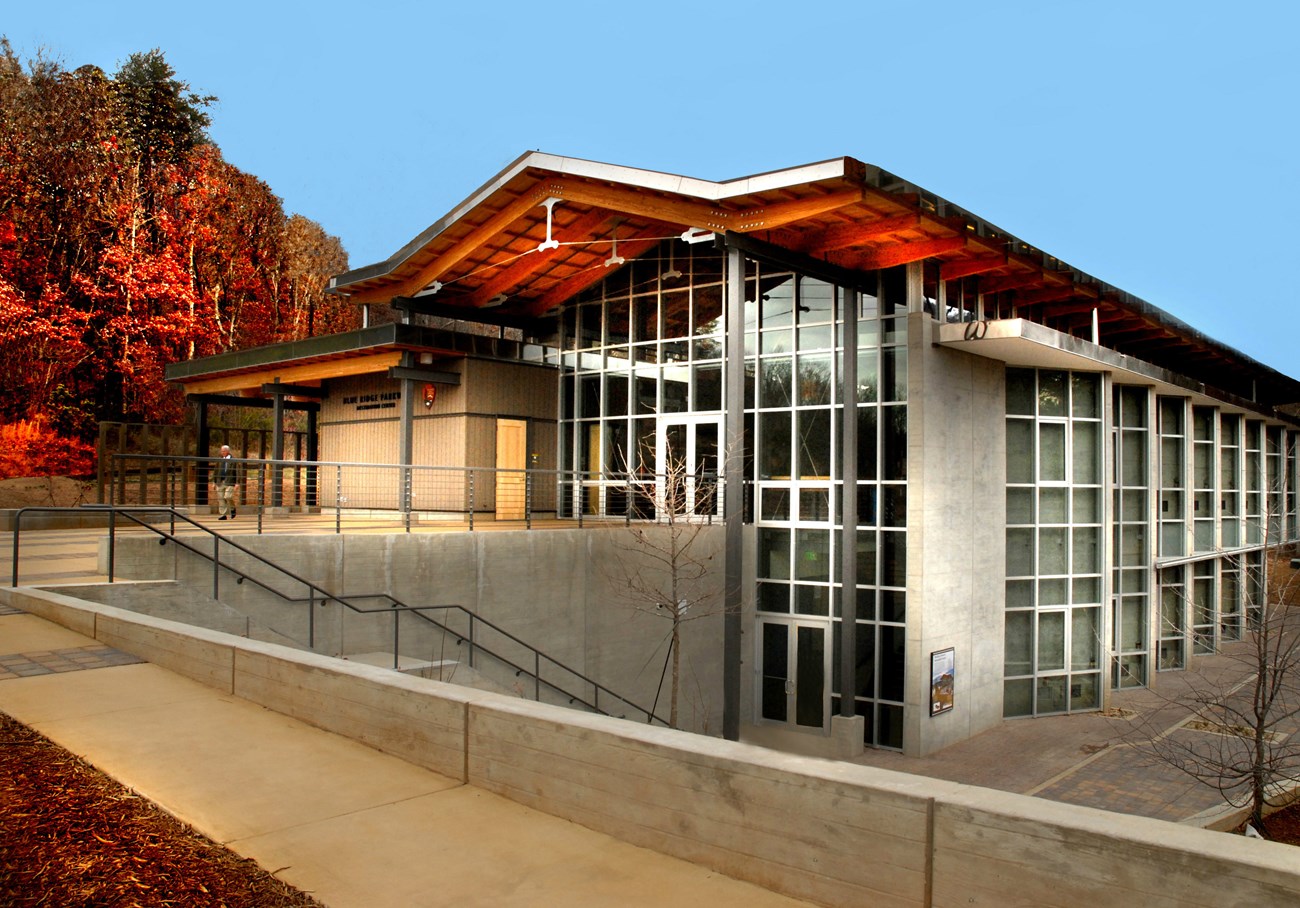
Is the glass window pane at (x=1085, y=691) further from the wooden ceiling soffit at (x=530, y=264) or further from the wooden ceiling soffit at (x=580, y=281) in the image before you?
the wooden ceiling soffit at (x=530, y=264)

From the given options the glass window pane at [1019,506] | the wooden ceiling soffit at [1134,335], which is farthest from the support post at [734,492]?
the wooden ceiling soffit at [1134,335]

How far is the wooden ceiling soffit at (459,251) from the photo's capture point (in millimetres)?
19203

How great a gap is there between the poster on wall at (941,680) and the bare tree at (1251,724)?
3375 mm

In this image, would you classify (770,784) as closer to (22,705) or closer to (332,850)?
(332,850)

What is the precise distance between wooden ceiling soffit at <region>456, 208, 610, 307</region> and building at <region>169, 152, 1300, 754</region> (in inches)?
2.8

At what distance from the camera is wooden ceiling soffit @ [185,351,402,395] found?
21.8 m

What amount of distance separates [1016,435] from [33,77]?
130 feet

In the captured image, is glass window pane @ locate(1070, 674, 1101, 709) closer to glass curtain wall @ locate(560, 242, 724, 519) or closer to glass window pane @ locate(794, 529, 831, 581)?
glass window pane @ locate(794, 529, 831, 581)

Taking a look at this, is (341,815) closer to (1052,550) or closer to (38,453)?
(1052,550)

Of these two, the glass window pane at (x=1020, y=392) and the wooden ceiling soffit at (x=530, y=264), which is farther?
the glass window pane at (x=1020, y=392)

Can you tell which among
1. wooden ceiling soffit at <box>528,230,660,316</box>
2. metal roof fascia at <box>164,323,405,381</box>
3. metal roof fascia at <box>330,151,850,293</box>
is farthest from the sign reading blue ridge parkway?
metal roof fascia at <box>330,151,850,293</box>

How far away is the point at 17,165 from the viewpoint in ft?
115

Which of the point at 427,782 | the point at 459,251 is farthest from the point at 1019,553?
the point at 427,782

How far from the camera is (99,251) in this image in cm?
3744
